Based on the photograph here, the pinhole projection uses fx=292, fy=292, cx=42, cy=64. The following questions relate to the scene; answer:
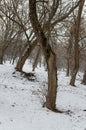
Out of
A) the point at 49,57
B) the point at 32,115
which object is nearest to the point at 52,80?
the point at 49,57

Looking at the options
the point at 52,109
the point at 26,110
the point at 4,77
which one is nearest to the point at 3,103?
the point at 26,110

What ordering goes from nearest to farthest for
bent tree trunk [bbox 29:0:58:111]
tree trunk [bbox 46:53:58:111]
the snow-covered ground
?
the snow-covered ground → bent tree trunk [bbox 29:0:58:111] → tree trunk [bbox 46:53:58:111]

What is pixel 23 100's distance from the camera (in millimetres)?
13070

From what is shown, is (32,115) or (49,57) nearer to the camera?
(32,115)

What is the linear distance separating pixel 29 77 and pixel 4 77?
7.83 ft

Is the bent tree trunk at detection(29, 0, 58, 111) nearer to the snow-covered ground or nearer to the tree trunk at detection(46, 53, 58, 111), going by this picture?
the tree trunk at detection(46, 53, 58, 111)

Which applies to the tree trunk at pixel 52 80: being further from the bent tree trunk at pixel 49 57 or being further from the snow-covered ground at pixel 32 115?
the snow-covered ground at pixel 32 115

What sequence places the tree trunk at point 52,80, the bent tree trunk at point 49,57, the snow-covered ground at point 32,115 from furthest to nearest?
1. the tree trunk at point 52,80
2. the bent tree trunk at point 49,57
3. the snow-covered ground at point 32,115

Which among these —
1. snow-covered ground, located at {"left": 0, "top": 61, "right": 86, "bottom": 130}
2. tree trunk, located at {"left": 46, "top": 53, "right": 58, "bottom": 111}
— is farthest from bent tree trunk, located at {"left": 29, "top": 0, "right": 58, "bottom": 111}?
snow-covered ground, located at {"left": 0, "top": 61, "right": 86, "bottom": 130}

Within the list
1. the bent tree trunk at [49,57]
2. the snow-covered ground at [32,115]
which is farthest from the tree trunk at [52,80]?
the snow-covered ground at [32,115]

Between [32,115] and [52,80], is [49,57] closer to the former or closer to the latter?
[52,80]

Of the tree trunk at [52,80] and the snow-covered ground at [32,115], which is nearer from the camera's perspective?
the snow-covered ground at [32,115]

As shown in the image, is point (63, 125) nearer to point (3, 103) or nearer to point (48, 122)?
point (48, 122)

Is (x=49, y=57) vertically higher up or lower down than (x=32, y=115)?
higher up
